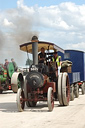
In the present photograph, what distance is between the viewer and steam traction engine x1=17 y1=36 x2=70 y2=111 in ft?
29.1

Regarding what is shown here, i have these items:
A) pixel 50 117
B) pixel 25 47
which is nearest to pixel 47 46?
pixel 25 47

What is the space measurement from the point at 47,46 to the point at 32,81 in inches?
63.8

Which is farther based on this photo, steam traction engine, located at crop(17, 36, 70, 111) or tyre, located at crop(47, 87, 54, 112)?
steam traction engine, located at crop(17, 36, 70, 111)

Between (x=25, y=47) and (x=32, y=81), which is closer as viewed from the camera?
(x=32, y=81)

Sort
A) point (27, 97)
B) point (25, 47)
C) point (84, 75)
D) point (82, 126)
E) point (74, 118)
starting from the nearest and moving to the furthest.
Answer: point (82, 126)
point (74, 118)
point (27, 97)
point (25, 47)
point (84, 75)

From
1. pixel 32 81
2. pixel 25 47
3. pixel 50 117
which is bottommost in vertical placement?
pixel 50 117

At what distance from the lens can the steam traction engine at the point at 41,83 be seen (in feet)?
29.1

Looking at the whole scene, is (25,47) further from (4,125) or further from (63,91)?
(4,125)

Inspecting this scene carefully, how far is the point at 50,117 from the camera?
7418 millimetres

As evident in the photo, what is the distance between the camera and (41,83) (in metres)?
8.91

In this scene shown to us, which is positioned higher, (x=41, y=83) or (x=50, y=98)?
(x=41, y=83)

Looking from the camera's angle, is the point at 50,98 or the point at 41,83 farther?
the point at 41,83

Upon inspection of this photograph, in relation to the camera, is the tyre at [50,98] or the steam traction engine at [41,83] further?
the steam traction engine at [41,83]

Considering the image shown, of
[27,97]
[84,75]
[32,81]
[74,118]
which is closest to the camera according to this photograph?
[74,118]
